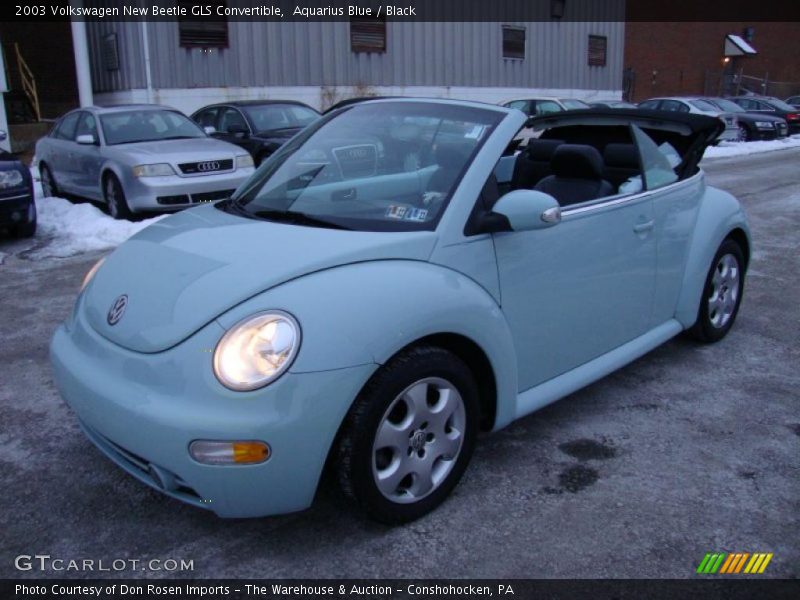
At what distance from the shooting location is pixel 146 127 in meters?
10.1

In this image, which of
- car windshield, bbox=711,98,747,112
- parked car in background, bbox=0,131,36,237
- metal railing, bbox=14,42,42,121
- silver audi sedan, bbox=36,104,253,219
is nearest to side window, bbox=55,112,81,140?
silver audi sedan, bbox=36,104,253,219

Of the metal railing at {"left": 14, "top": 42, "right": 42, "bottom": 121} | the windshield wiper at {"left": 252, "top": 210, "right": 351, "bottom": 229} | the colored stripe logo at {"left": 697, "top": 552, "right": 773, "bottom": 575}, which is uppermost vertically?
the metal railing at {"left": 14, "top": 42, "right": 42, "bottom": 121}

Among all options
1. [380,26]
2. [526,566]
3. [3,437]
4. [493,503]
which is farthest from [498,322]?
[380,26]

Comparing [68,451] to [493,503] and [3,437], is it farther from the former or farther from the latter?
[493,503]

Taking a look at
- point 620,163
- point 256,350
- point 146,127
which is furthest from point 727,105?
point 256,350

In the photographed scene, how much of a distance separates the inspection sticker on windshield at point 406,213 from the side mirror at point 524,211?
27cm

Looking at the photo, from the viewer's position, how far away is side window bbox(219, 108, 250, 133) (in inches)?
480

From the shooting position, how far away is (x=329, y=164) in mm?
3574

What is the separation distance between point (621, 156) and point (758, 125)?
20805mm

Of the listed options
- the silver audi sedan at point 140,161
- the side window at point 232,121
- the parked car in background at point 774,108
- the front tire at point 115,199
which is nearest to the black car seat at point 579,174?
the silver audi sedan at point 140,161

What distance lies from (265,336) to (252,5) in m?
17.9

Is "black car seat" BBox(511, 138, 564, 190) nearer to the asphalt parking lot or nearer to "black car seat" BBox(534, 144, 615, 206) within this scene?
"black car seat" BBox(534, 144, 615, 206)

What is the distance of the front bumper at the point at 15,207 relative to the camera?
7.83 metres

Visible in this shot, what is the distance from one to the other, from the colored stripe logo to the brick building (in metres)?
34.5
